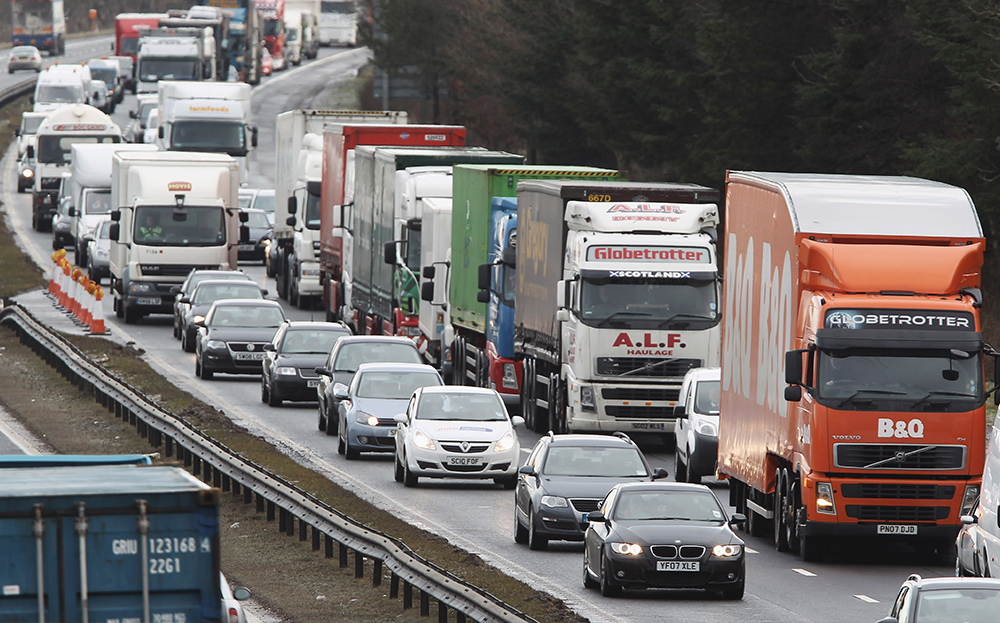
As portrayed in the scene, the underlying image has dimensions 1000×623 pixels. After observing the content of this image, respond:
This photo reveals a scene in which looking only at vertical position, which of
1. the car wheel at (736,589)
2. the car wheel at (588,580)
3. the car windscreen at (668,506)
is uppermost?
the car windscreen at (668,506)

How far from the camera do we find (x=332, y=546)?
20.0 m

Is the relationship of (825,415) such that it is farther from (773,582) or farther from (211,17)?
(211,17)

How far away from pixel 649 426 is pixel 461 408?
398 cm

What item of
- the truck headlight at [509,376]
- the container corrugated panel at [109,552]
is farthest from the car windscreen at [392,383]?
the container corrugated panel at [109,552]

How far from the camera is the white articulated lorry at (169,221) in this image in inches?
1816

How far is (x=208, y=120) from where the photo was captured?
61.7m

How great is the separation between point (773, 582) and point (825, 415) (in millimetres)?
1814

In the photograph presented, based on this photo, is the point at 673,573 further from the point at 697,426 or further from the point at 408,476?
the point at 408,476

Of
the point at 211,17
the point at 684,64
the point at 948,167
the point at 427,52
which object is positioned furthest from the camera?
the point at 211,17

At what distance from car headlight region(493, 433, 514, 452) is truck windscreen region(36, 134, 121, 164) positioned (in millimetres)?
44338

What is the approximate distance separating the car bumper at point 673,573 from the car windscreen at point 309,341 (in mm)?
16664

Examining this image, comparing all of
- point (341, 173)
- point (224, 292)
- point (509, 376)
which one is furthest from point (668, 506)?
point (341, 173)

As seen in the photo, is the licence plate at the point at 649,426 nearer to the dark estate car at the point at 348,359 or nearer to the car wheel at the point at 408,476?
the car wheel at the point at 408,476

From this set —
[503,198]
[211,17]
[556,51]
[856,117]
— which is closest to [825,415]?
[503,198]
